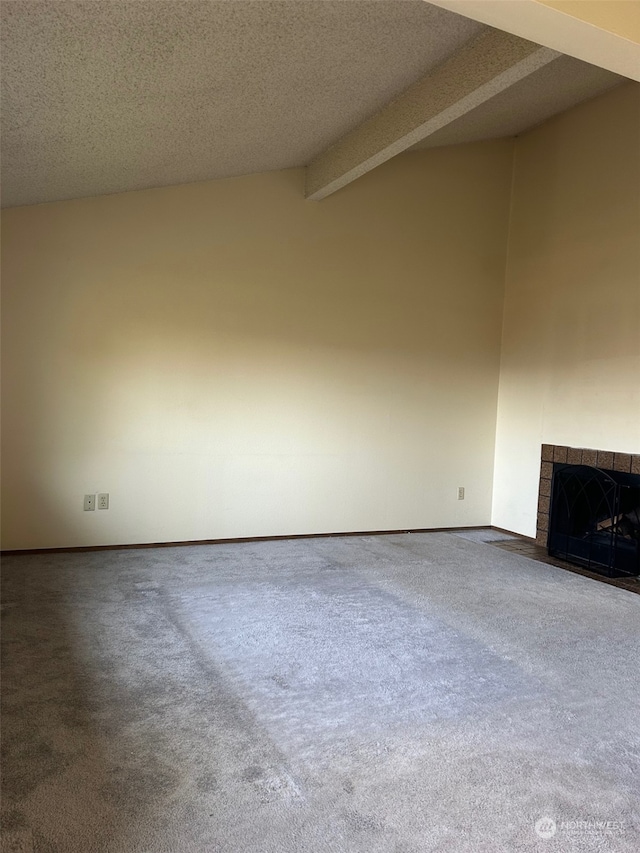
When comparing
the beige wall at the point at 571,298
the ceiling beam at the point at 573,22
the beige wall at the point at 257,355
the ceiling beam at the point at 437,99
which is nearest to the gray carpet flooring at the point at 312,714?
the beige wall at the point at 257,355

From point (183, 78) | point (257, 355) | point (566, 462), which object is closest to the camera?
point (183, 78)

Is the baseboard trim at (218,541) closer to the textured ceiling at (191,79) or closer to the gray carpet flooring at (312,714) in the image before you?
the gray carpet flooring at (312,714)

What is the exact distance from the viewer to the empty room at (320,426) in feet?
6.08

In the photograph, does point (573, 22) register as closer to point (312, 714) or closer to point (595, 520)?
point (312, 714)

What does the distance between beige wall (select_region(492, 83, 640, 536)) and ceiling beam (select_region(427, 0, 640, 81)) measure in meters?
2.64

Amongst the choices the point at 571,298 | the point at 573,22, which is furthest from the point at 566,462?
the point at 573,22

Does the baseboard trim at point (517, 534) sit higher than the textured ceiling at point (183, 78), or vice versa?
the textured ceiling at point (183, 78)

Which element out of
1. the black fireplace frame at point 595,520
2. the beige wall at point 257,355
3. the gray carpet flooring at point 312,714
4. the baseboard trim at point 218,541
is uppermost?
the beige wall at point 257,355

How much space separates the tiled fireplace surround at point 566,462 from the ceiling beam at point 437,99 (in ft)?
7.85

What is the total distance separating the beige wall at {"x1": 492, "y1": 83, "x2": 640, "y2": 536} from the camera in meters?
4.42

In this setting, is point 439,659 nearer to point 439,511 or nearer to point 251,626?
point 251,626

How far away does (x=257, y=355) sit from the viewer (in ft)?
15.3

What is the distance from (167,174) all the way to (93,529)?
88.8 inches

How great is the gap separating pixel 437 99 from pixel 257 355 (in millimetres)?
2049
